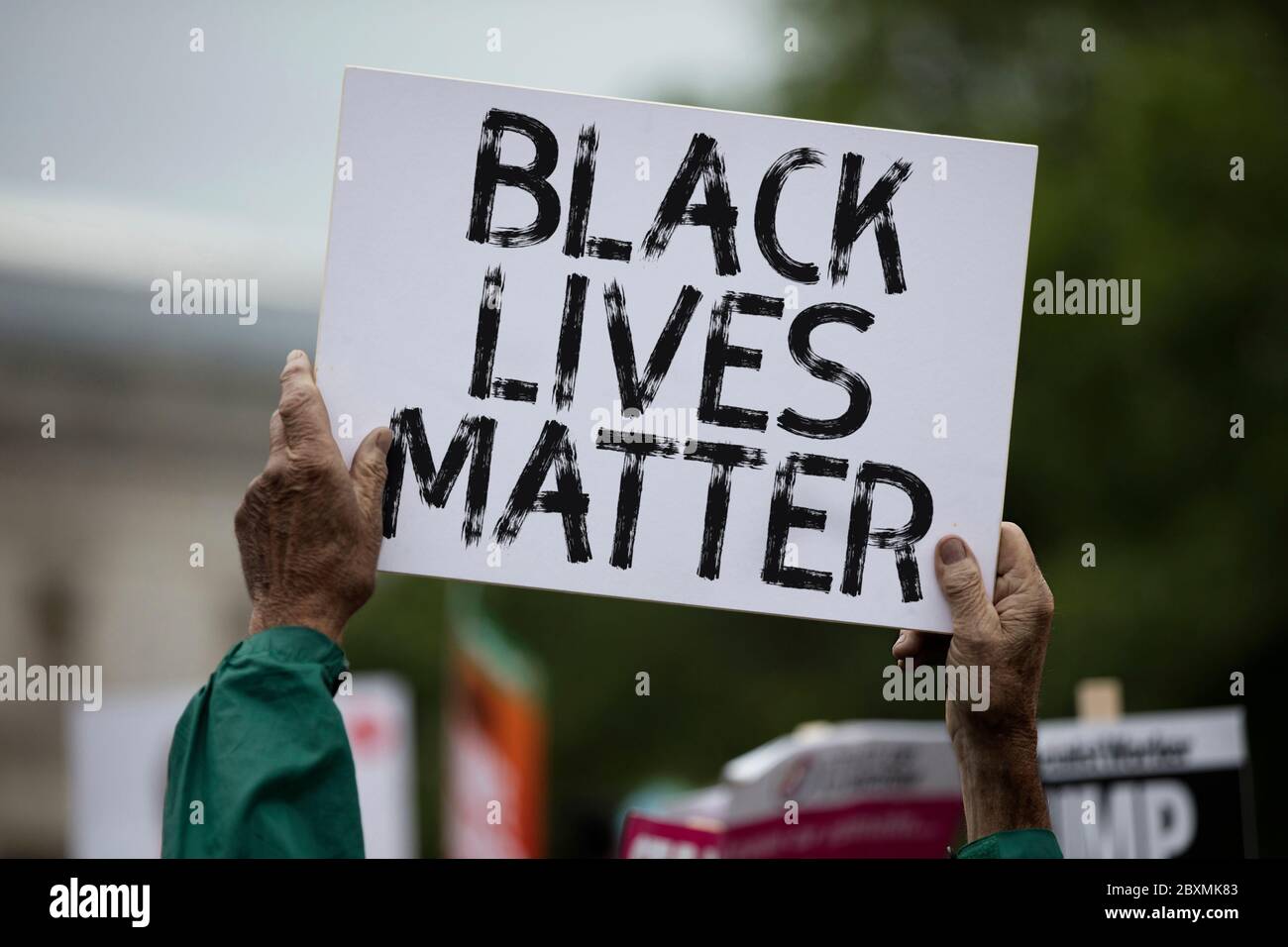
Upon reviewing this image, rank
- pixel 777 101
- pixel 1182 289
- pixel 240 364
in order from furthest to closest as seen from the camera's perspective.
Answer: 1. pixel 240 364
2. pixel 777 101
3. pixel 1182 289

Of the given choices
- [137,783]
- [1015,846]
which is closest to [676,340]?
[1015,846]

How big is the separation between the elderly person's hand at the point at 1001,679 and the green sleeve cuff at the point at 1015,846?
47 millimetres

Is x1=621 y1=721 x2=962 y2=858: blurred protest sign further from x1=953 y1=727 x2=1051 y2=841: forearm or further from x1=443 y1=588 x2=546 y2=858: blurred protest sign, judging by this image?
x1=443 y1=588 x2=546 y2=858: blurred protest sign

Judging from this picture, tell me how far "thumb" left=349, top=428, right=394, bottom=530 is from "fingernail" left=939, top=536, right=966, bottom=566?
1.12 metres

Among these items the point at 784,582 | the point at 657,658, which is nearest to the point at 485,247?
the point at 784,582

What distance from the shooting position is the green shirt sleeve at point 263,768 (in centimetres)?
244

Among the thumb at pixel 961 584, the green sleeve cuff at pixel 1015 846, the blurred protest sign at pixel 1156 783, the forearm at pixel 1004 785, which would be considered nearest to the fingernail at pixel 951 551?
the thumb at pixel 961 584

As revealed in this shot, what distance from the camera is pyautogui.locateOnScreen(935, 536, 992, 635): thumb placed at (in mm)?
3135

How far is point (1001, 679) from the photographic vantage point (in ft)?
9.95

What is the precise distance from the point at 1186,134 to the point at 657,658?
8997 millimetres

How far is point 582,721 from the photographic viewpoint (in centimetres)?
2106

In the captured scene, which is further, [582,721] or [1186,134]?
[582,721]

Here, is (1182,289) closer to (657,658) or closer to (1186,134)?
(1186,134)
